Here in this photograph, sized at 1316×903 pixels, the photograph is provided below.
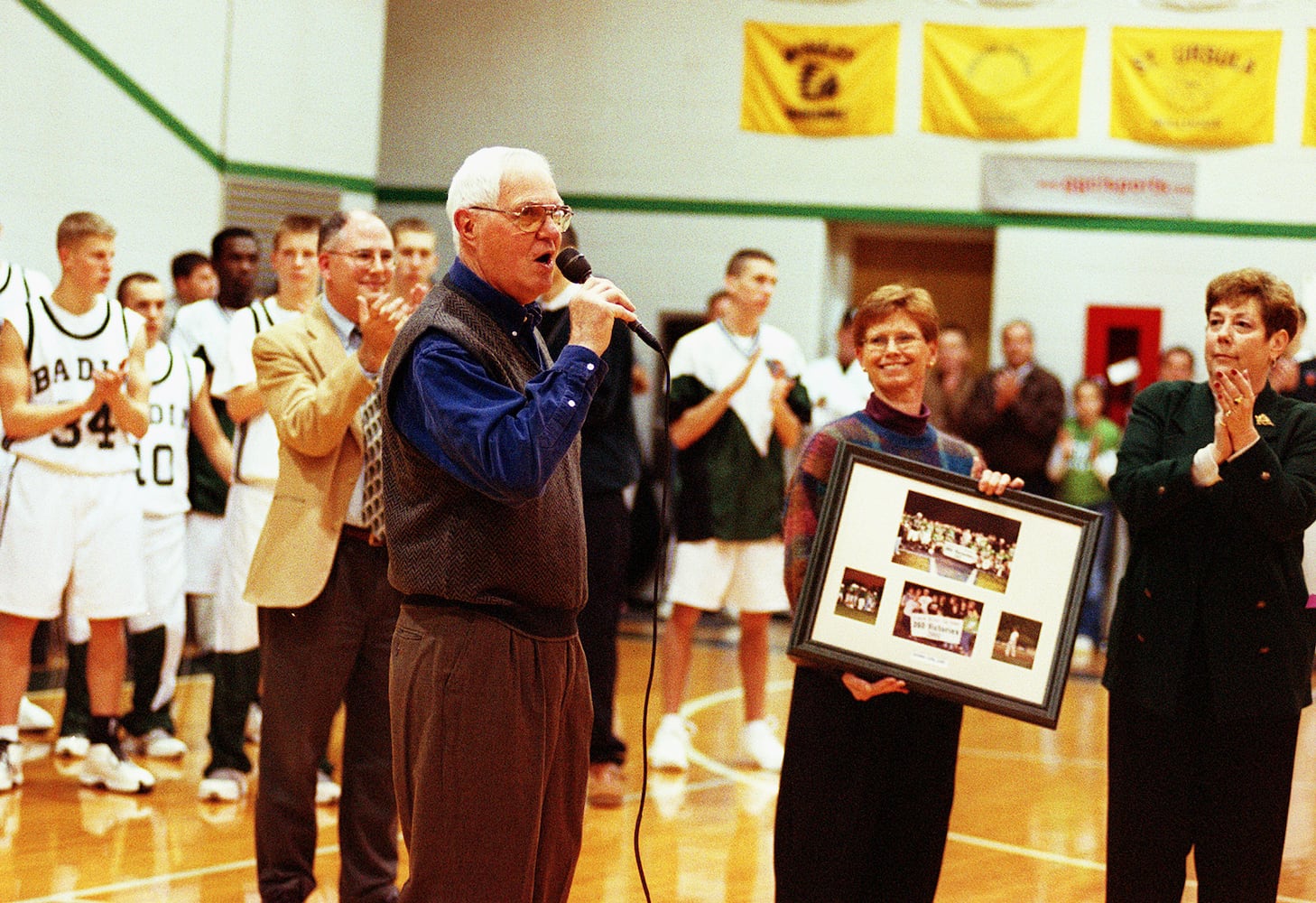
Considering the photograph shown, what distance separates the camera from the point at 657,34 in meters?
12.7

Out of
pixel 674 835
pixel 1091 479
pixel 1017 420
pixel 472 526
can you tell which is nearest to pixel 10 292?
pixel 674 835

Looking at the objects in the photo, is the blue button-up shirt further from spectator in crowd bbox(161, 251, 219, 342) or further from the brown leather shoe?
spectator in crowd bbox(161, 251, 219, 342)

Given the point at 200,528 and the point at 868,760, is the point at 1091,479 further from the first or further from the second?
the point at 868,760

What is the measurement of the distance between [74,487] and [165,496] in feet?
1.70

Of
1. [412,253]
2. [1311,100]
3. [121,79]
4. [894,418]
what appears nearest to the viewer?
[894,418]

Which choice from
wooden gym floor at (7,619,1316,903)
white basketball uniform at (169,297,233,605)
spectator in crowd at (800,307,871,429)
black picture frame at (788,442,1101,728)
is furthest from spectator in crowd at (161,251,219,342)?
black picture frame at (788,442,1101,728)

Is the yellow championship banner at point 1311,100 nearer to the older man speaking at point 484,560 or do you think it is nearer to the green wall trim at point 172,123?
the green wall trim at point 172,123

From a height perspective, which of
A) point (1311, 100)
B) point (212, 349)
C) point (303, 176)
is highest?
point (1311, 100)

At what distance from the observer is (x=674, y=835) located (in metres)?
5.36

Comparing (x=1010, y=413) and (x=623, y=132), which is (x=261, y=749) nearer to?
(x=1010, y=413)

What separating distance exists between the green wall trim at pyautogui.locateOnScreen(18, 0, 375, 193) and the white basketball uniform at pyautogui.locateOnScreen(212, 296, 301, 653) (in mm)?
3220

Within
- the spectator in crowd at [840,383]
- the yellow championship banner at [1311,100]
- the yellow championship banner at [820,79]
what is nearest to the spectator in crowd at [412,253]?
the spectator in crowd at [840,383]

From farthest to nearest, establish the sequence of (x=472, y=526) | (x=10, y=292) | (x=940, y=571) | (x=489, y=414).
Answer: (x=10, y=292)
(x=940, y=571)
(x=472, y=526)
(x=489, y=414)

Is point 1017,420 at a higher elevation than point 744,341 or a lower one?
lower
